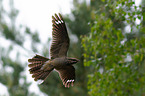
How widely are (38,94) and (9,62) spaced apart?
2.40 meters

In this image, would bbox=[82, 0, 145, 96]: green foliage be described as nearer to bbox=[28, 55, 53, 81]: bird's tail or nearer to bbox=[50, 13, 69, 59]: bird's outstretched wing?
bbox=[50, 13, 69, 59]: bird's outstretched wing

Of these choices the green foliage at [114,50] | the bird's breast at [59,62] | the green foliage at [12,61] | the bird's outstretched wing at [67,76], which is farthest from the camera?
the green foliage at [12,61]

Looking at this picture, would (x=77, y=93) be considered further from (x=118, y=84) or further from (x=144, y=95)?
(x=118, y=84)

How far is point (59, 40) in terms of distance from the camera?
2885 millimetres

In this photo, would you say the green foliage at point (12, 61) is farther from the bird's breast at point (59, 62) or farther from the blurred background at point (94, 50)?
the bird's breast at point (59, 62)

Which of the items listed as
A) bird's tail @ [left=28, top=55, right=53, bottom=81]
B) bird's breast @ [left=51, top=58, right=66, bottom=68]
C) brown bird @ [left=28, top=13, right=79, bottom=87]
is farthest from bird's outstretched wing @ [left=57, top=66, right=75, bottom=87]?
bird's breast @ [left=51, top=58, right=66, bottom=68]

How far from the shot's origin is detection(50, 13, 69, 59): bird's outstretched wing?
276cm

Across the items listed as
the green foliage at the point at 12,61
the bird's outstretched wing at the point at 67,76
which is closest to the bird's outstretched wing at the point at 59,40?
the bird's outstretched wing at the point at 67,76

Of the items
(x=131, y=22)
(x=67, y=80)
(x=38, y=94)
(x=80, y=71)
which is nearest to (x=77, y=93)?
(x=80, y=71)

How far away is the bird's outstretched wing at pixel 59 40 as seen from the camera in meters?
2.76

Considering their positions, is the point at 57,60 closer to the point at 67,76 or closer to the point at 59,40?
the point at 59,40

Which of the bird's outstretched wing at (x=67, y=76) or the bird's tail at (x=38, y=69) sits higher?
the bird's tail at (x=38, y=69)

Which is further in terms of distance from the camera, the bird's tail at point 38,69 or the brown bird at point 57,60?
the bird's tail at point 38,69

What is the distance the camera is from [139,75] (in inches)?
215
